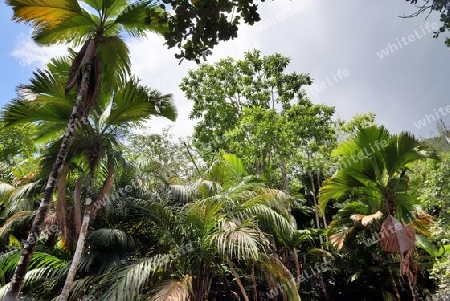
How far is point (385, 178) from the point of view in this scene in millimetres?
8250

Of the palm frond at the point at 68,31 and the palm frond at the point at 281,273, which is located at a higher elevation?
the palm frond at the point at 68,31

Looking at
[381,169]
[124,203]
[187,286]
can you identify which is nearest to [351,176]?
[381,169]

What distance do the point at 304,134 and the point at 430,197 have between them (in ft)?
22.7

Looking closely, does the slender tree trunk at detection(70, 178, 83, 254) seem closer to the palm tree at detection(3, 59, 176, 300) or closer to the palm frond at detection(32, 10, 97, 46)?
the palm tree at detection(3, 59, 176, 300)

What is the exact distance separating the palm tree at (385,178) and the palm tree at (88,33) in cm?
491

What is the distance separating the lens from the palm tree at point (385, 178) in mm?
7293

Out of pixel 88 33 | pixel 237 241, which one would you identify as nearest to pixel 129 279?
pixel 237 241

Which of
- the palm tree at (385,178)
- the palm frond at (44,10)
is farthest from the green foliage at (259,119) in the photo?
the palm frond at (44,10)

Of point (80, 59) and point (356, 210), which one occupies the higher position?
point (80, 59)

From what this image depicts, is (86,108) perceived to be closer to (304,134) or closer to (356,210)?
(356,210)

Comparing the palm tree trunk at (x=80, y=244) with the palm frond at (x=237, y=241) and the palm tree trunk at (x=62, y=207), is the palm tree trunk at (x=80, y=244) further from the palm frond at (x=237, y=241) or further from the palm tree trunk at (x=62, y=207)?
the palm frond at (x=237, y=241)

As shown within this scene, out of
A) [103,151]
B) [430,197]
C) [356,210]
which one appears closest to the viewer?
[103,151]

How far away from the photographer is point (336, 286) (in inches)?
496

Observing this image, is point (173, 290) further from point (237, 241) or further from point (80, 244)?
point (80, 244)
